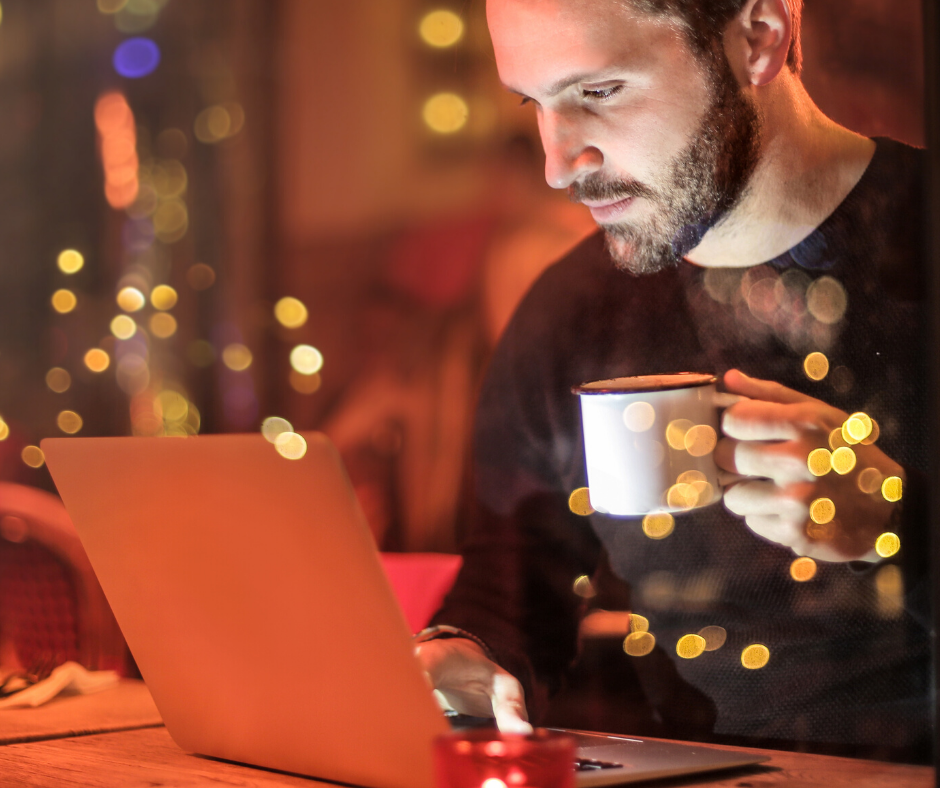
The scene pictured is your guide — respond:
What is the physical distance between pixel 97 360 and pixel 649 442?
1.25 metres

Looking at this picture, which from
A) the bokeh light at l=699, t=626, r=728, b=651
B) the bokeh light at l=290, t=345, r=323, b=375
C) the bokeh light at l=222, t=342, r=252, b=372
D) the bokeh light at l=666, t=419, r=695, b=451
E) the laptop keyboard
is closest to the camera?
the laptop keyboard

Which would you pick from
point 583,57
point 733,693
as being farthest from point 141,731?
point 583,57

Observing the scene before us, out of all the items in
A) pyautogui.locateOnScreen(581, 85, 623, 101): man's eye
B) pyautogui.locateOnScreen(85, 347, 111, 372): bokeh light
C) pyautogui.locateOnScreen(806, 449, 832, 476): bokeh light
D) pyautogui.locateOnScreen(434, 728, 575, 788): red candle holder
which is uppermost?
pyautogui.locateOnScreen(581, 85, 623, 101): man's eye

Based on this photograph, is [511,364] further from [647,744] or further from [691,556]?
[647,744]

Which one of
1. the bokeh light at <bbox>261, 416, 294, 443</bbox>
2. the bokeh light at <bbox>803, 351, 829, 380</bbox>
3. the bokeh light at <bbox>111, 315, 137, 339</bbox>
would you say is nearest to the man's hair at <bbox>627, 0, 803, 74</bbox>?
the bokeh light at <bbox>803, 351, 829, 380</bbox>

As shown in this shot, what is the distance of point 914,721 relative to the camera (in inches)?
39.9

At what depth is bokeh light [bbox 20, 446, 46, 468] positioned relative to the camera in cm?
185

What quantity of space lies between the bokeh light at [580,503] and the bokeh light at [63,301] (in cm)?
110

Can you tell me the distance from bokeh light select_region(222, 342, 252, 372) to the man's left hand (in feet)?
2.88

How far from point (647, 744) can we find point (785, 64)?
0.71 m

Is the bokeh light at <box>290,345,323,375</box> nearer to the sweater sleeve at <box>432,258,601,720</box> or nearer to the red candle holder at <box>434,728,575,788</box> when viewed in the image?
the sweater sleeve at <box>432,258,601,720</box>

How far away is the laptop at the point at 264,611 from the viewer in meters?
0.66

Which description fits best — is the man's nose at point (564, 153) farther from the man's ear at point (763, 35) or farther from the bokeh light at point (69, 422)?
the bokeh light at point (69, 422)

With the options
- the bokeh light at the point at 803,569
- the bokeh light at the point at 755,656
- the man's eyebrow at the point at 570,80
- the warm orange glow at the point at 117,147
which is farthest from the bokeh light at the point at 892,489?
the warm orange glow at the point at 117,147
